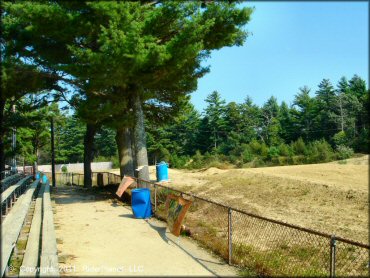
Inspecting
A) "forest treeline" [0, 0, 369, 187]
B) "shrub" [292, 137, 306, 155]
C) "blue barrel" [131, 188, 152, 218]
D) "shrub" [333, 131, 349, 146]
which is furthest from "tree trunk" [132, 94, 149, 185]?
"shrub" [292, 137, 306, 155]

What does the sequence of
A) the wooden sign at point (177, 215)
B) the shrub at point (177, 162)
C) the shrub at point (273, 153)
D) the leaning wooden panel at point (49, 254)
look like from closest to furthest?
the leaning wooden panel at point (49, 254)
the wooden sign at point (177, 215)
the shrub at point (273, 153)
the shrub at point (177, 162)

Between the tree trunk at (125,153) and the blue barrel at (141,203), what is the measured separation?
8502 millimetres

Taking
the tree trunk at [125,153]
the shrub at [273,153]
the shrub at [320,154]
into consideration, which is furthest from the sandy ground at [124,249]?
the shrub at [273,153]

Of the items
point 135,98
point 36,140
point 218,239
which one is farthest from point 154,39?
point 36,140

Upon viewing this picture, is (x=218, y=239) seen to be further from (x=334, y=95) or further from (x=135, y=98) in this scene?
(x=334, y=95)

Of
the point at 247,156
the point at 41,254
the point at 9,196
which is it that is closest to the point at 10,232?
the point at 41,254

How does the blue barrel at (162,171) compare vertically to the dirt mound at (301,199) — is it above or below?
above

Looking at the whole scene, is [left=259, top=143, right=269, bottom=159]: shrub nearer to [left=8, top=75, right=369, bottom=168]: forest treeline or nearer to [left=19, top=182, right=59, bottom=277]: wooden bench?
[left=8, top=75, right=369, bottom=168]: forest treeline

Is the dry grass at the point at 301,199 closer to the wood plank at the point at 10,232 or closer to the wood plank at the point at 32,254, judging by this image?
the wood plank at the point at 32,254

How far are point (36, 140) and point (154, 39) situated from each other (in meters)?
36.9

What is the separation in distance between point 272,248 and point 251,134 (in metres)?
76.7

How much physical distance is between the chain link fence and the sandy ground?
455mm

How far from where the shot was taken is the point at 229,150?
Result: 3206 inches

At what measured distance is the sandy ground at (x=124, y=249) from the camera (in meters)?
6.24
